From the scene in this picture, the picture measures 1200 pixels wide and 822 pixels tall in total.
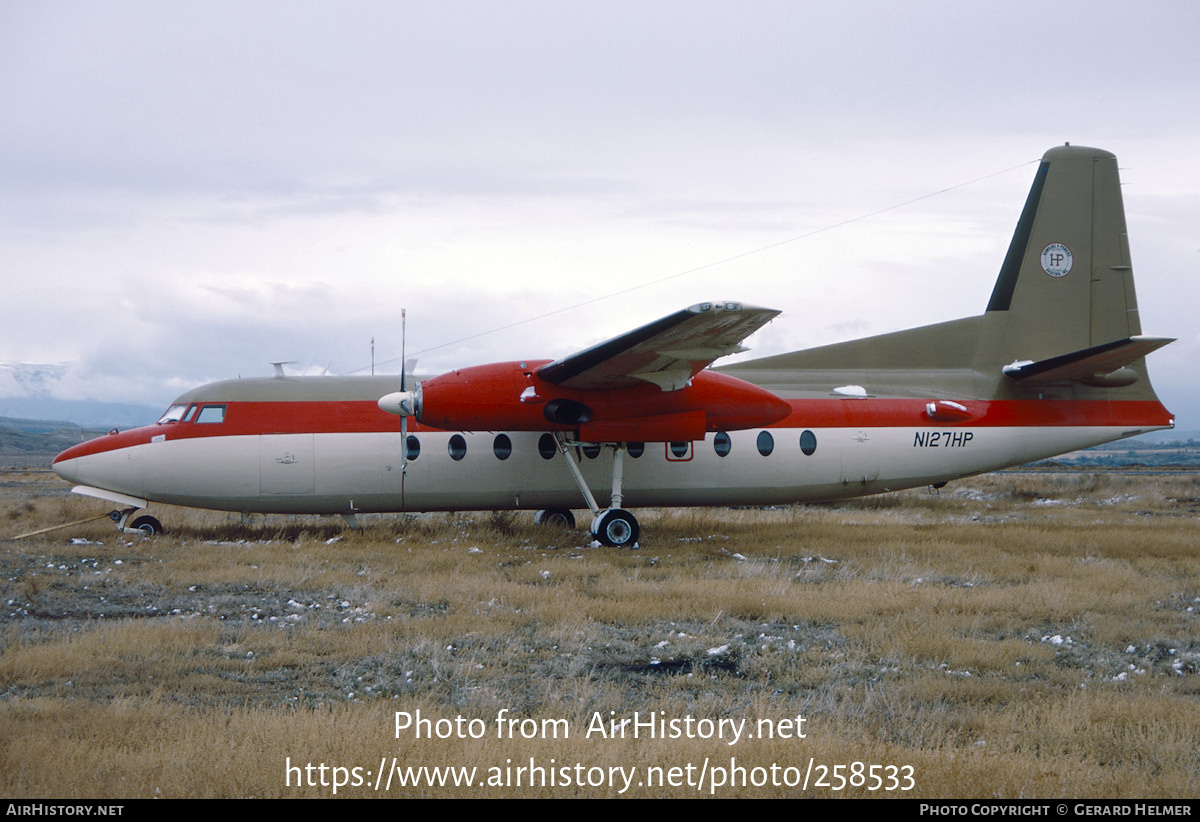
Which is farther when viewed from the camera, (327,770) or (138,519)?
(138,519)

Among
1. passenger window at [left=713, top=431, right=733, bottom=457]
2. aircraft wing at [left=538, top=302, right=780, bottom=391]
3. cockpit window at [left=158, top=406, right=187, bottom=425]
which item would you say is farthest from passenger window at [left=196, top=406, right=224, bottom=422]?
passenger window at [left=713, top=431, right=733, bottom=457]

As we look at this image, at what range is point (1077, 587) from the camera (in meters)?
10.8

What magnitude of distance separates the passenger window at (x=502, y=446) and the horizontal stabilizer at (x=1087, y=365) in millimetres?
9261

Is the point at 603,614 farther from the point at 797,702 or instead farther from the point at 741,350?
the point at 741,350

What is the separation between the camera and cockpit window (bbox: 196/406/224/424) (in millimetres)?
15016

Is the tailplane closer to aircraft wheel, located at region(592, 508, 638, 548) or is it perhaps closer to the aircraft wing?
the aircraft wing

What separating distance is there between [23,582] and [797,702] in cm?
927

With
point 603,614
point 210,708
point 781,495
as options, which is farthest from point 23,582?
point 781,495

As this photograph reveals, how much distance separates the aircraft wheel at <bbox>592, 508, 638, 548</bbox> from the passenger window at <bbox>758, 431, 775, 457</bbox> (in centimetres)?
308

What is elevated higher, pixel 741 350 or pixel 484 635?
pixel 741 350

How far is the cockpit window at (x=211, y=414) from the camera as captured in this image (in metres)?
15.0

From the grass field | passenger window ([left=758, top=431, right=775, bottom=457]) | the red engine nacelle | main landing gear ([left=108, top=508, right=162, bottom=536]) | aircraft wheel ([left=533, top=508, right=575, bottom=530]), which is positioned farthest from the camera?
aircraft wheel ([left=533, top=508, right=575, bottom=530])

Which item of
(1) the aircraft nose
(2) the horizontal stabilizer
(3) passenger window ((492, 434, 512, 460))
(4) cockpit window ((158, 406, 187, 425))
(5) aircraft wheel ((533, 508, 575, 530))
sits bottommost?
(5) aircraft wheel ((533, 508, 575, 530))

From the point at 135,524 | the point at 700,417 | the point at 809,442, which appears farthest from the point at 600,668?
the point at 135,524
